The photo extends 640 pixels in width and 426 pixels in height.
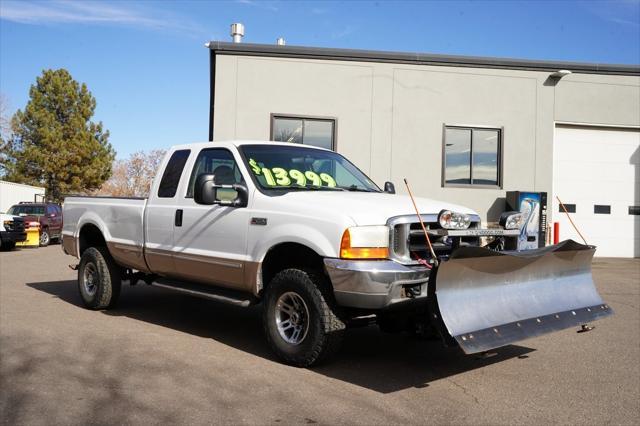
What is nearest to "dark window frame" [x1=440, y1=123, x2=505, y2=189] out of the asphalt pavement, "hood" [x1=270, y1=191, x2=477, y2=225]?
the asphalt pavement

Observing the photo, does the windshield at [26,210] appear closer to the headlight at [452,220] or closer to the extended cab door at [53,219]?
the extended cab door at [53,219]

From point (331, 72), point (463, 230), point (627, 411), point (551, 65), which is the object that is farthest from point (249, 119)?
point (627, 411)

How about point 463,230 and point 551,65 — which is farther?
point 551,65

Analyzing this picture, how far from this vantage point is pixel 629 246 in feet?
59.5

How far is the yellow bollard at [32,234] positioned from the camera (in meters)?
20.9

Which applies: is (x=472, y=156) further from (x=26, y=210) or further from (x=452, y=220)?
(x=26, y=210)

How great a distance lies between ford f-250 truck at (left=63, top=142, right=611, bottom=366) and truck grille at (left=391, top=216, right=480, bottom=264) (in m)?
0.01

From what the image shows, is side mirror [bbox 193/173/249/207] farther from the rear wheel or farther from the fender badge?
the rear wheel

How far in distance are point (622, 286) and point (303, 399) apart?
9.48 metres

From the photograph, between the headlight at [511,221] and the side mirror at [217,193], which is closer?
the headlight at [511,221]

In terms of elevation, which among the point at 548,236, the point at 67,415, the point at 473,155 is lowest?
the point at 67,415

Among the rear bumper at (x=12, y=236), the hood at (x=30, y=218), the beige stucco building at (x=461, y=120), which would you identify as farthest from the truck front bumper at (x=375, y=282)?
the hood at (x=30, y=218)

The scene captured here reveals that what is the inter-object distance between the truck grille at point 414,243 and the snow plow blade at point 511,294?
0.28 meters

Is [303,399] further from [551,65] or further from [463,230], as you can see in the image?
[551,65]
